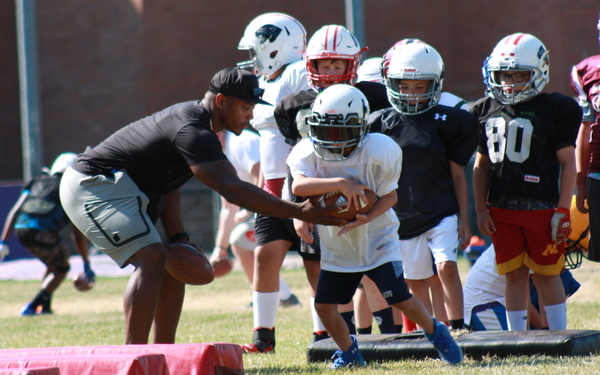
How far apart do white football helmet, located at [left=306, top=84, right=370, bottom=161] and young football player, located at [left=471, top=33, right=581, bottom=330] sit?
1.29 m

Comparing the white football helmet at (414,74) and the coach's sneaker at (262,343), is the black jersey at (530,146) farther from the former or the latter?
the coach's sneaker at (262,343)

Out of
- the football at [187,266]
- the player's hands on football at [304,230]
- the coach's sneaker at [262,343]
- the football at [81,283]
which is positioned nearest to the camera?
the player's hands on football at [304,230]

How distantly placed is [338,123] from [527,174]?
1.54 meters

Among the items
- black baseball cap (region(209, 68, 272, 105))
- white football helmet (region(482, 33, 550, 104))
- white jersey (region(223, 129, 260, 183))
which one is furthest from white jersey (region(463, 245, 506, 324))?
white jersey (region(223, 129, 260, 183))

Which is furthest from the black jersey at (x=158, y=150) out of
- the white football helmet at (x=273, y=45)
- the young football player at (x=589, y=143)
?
the young football player at (x=589, y=143)

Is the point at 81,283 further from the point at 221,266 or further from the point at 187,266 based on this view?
the point at 187,266

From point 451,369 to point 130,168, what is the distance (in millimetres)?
2040

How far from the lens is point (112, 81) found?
1692 cm

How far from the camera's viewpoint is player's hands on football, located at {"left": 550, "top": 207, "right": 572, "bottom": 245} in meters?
4.91

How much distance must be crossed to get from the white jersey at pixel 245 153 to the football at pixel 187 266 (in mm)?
3003

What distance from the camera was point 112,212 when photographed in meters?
4.37

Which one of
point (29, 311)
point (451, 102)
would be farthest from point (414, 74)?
point (29, 311)

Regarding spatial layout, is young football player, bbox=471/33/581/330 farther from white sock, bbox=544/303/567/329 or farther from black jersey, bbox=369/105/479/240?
black jersey, bbox=369/105/479/240

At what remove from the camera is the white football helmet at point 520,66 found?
5.06 meters
